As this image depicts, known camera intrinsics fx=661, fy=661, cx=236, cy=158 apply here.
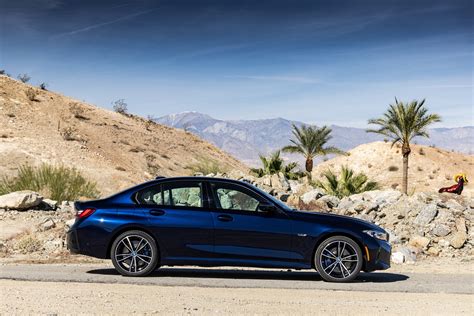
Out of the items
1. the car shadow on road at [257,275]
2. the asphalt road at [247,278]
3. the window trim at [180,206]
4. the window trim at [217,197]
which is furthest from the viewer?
the car shadow on road at [257,275]

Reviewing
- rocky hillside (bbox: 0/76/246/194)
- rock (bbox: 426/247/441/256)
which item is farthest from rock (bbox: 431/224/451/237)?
rocky hillside (bbox: 0/76/246/194)

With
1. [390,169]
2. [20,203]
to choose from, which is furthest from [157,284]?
[390,169]

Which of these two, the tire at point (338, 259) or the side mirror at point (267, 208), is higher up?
the side mirror at point (267, 208)

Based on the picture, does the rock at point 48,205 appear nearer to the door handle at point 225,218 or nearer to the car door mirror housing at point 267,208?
the door handle at point 225,218

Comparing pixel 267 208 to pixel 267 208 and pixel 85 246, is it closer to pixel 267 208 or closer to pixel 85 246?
pixel 267 208

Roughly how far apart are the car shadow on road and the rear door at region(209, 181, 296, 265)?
2.53 ft

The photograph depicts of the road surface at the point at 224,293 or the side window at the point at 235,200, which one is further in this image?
the side window at the point at 235,200

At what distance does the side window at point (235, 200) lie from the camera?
34.5 feet

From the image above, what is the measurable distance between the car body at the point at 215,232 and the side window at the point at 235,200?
0.05 feet

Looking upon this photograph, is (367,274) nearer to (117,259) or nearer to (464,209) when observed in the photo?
(117,259)

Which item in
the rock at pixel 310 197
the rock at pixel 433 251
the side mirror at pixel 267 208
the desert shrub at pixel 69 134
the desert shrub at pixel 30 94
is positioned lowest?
the rock at pixel 433 251

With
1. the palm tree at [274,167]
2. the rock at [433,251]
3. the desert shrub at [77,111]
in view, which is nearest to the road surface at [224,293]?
the rock at [433,251]

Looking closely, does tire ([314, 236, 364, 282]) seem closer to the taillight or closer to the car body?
the car body

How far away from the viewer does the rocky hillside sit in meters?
51.7
